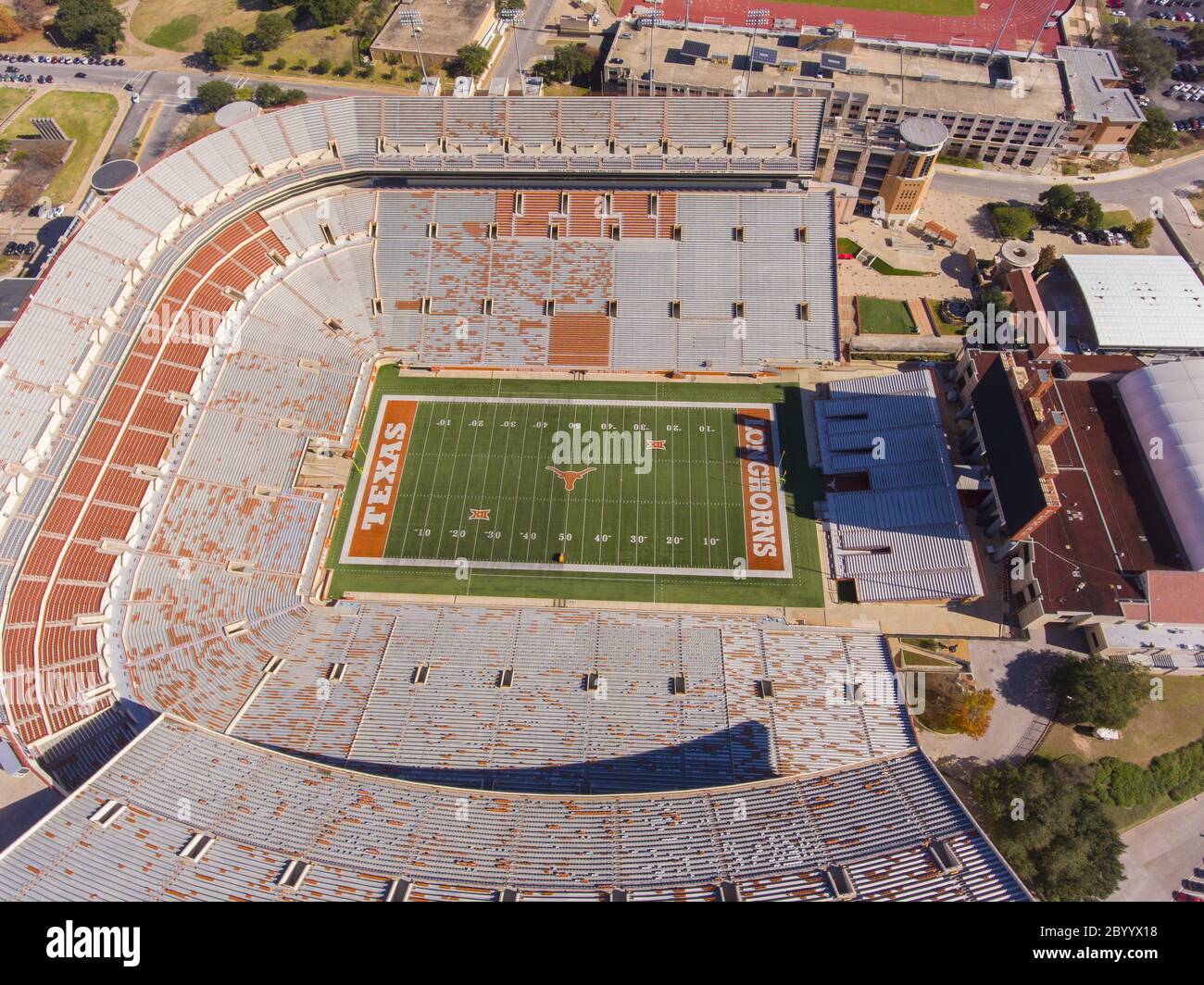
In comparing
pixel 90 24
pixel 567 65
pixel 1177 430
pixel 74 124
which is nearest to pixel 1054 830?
pixel 1177 430

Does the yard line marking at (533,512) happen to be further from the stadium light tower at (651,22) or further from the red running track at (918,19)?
the red running track at (918,19)

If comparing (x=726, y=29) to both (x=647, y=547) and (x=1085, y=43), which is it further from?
(x=647, y=547)

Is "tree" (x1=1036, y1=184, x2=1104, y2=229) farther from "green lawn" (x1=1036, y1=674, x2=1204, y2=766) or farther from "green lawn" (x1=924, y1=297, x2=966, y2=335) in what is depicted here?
"green lawn" (x1=1036, y1=674, x2=1204, y2=766)

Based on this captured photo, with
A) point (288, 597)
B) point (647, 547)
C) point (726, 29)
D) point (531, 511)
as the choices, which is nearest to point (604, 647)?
point (647, 547)

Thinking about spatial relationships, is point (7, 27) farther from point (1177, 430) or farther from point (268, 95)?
point (1177, 430)

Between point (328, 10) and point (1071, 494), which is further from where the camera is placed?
point (328, 10)
